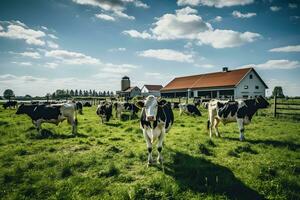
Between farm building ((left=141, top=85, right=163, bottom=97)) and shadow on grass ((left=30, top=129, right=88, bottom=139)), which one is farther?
farm building ((left=141, top=85, right=163, bottom=97))

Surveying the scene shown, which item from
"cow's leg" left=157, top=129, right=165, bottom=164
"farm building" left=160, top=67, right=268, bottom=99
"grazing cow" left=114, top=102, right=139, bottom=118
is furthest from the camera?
"farm building" left=160, top=67, right=268, bottom=99

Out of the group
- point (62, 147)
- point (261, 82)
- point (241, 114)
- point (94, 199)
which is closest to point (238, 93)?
point (261, 82)

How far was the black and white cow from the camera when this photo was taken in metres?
9.70

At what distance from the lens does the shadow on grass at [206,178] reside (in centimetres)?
451

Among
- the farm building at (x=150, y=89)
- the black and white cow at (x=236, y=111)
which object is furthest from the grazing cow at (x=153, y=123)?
the farm building at (x=150, y=89)

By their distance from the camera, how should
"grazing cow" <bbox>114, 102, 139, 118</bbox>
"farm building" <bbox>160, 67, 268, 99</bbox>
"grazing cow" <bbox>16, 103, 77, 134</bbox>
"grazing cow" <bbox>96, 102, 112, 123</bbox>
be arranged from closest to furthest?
1. "grazing cow" <bbox>16, 103, 77, 134</bbox>
2. "grazing cow" <bbox>96, 102, 112, 123</bbox>
3. "grazing cow" <bbox>114, 102, 139, 118</bbox>
4. "farm building" <bbox>160, 67, 268, 99</bbox>

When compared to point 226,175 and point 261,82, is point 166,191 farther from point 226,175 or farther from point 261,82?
point 261,82

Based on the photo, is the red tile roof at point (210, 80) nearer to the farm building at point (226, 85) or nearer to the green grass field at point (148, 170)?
the farm building at point (226, 85)

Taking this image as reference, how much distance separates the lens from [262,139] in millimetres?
9344

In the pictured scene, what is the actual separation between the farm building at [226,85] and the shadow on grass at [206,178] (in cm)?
2988

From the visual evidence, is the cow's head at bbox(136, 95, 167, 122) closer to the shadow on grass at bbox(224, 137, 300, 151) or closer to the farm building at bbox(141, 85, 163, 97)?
the shadow on grass at bbox(224, 137, 300, 151)

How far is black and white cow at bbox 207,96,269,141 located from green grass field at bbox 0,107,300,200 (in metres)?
1.11

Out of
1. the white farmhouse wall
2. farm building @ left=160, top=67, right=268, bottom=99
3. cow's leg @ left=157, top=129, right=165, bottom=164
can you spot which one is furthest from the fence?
cow's leg @ left=157, top=129, right=165, bottom=164

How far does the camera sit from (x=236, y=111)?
982 centimetres
